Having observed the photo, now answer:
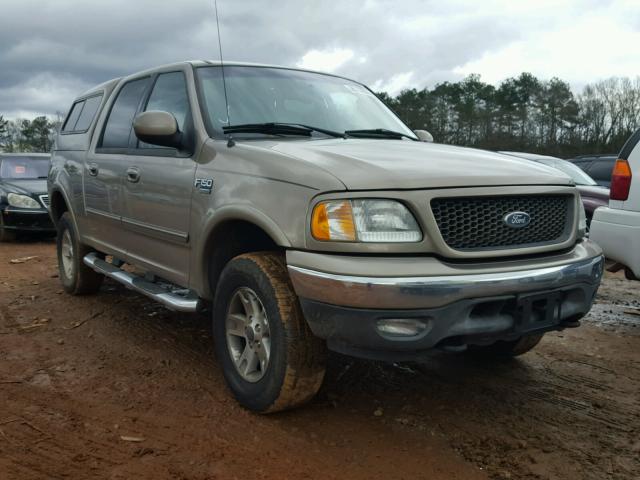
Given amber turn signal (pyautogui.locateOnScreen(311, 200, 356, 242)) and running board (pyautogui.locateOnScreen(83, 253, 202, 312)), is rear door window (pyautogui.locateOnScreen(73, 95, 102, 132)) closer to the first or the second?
running board (pyautogui.locateOnScreen(83, 253, 202, 312))

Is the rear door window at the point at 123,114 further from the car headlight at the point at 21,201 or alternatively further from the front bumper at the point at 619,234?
the car headlight at the point at 21,201

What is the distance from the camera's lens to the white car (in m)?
4.55

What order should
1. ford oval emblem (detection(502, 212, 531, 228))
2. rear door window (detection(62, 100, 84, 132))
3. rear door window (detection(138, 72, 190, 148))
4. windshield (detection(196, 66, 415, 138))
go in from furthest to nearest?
rear door window (detection(62, 100, 84, 132)), rear door window (detection(138, 72, 190, 148)), windshield (detection(196, 66, 415, 138)), ford oval emblem (detection(502, 212, 531, 228))

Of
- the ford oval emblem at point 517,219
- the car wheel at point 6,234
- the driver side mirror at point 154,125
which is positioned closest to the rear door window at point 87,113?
the driver side mirror at point 154,125

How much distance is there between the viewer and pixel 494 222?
269 centimetres

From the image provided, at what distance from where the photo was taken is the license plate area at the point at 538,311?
2.61 meters

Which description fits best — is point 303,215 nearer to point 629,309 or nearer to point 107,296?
point 107,296

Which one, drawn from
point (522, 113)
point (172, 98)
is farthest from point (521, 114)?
point (172, 98)

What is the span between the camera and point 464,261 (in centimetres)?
259

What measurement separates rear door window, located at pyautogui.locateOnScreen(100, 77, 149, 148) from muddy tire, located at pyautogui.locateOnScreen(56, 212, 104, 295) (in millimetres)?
1156

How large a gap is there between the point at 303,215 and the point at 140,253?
6.34ft

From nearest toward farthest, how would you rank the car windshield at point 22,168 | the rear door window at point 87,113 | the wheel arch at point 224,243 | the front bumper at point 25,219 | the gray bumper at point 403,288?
1. the gray bumper at point 403,288
2. the wheel arch at point 224,243
3. the rear door window at point 87,113
4. the front bumper at point 25,219
5. the car windshield at point 22,168

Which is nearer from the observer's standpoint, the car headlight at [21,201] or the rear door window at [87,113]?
the rear door window at [87,113]

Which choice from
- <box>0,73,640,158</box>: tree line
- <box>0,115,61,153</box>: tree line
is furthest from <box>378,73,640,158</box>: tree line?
<box>0,115,61,153</box>: tree line
